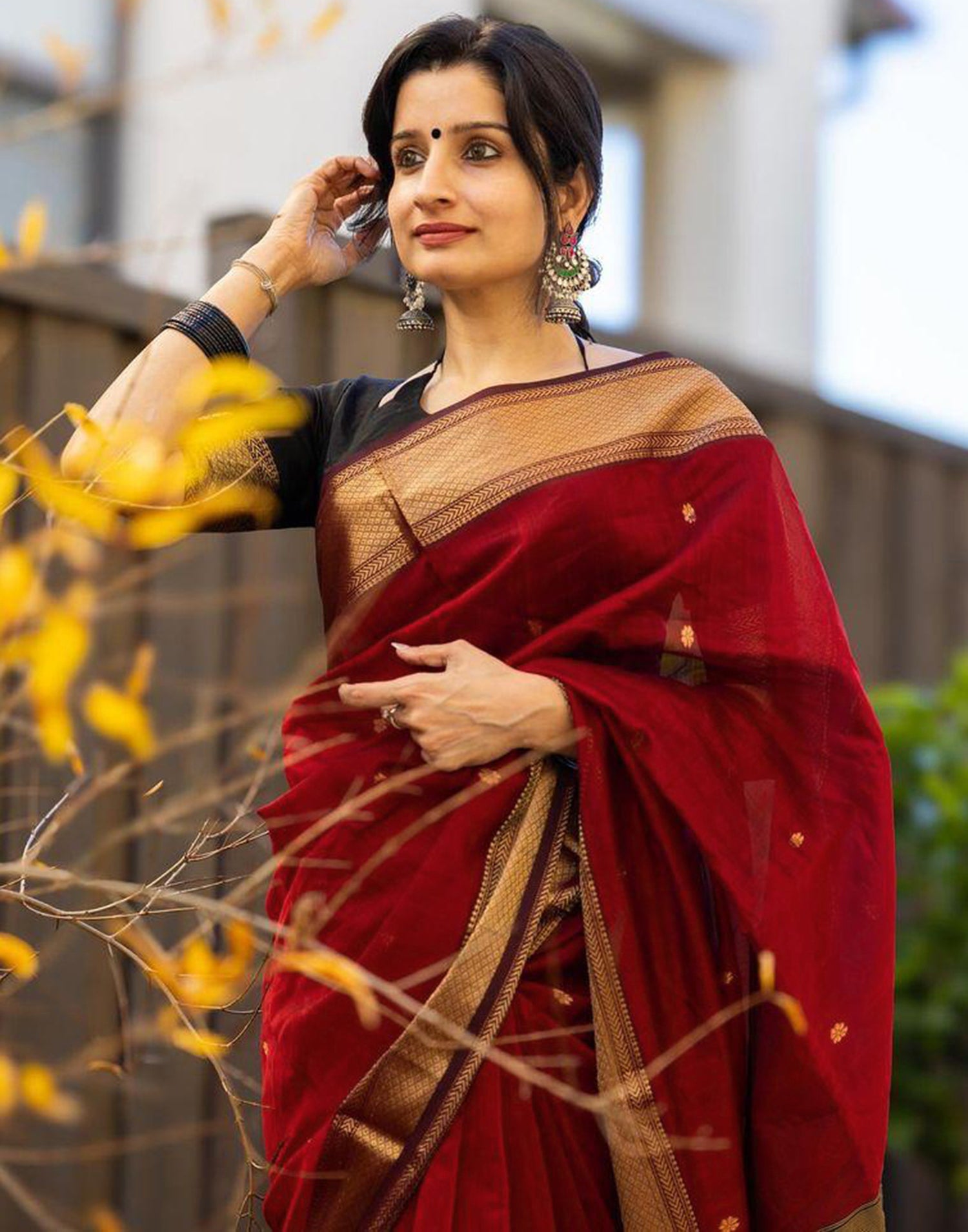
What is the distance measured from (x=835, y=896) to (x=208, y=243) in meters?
1.52

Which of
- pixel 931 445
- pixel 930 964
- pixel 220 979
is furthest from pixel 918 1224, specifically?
pixel 220 979

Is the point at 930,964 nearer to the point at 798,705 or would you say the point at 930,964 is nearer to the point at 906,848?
the point at 906,848

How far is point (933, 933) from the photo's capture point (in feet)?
13.5

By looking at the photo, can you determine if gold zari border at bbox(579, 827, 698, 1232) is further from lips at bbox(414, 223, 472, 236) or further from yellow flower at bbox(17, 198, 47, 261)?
yellow flower at bbox(17, 198, 47, 261)

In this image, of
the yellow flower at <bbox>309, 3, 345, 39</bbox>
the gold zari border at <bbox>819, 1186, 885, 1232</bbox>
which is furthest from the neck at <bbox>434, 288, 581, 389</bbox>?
the gold zari border at <bbox>819, 1186, 885, 1232</bbox>

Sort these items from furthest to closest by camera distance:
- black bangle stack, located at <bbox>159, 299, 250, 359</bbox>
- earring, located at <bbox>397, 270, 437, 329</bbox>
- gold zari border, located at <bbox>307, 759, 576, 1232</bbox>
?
earring, located at <bbox>397, 270, 437, 329</bbox>
black bangle stack, located at <bbox>159, 299, 250, 359</bbox>
gold zari border, located at <bbox>307, 759, 576, 1232</bbox>

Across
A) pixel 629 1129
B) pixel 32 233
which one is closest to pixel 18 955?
pixel 32 233

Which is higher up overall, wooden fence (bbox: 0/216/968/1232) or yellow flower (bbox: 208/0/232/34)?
yellow flower (bbox: 208/0/232/34)

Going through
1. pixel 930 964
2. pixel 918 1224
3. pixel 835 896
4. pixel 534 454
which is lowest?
pixel 918 1224

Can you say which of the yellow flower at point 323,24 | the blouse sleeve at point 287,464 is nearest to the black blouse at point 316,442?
the blouse sleeve at point 287,464

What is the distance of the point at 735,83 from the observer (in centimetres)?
551

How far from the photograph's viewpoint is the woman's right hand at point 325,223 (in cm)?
200

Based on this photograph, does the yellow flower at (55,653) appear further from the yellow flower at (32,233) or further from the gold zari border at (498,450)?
the gold zari border at (498,450)

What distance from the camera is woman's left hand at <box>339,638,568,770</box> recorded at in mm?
1816
